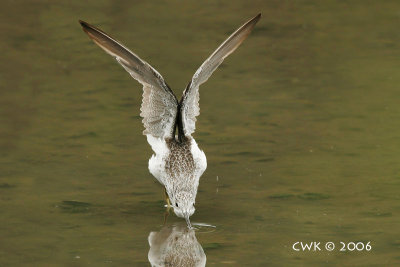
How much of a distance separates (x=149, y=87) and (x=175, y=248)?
151cm

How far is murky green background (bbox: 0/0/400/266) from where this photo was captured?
8.30 m

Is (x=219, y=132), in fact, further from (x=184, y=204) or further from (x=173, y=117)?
(x=184, y=204)

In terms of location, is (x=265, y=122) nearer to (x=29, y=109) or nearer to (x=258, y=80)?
(x=258, y=80)

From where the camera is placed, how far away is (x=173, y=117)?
8867mm

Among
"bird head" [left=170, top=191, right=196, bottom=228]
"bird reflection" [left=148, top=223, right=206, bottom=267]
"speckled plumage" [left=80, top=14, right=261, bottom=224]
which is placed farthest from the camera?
"speckled plumage" [left=80, top=14, right=261, bottom=224]

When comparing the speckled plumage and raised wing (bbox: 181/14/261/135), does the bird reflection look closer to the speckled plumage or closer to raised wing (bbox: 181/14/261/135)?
the speckled plumage

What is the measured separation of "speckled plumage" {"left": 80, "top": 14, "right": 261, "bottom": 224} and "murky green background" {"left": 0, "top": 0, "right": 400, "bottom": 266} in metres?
0.38

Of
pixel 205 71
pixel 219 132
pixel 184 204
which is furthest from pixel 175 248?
pixel 219 132

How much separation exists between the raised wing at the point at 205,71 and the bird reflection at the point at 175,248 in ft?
3.01

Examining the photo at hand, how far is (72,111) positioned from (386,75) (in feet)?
12.7

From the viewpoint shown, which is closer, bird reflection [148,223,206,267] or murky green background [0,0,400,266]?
bird reflection [148,223,206,267]

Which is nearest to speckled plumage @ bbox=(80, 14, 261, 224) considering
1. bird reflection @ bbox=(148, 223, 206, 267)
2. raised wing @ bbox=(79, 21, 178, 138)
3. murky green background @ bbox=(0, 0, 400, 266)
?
raised wing @ bbox=(79, 21, 178, 138)

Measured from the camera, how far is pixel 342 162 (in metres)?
10.0

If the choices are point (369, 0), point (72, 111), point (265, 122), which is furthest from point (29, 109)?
point (369, 0)
